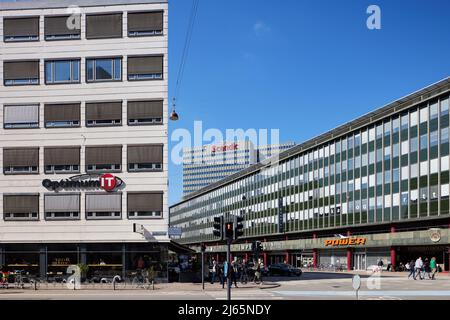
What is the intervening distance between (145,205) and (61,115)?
29.1 feet

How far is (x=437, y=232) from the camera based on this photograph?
5103 centimetres

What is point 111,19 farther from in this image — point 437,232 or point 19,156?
point 437,232

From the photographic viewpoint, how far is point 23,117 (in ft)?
132

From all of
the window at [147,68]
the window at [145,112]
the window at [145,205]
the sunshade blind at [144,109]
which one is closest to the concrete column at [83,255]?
the window at [145,205]

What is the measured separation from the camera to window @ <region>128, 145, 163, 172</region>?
3897 cm

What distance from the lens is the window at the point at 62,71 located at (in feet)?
132

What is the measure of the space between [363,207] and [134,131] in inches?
1358

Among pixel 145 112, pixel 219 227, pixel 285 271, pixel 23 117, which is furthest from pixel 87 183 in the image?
pixel 285 271

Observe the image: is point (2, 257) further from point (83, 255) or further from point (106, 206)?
point (106, 206)

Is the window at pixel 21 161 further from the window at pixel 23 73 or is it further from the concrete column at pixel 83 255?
the concrete column at pixel 83 255

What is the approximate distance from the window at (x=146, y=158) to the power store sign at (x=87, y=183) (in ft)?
4.63

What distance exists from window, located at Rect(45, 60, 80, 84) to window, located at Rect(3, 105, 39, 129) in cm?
232

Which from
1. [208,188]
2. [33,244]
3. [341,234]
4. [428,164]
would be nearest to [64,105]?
[33,244]

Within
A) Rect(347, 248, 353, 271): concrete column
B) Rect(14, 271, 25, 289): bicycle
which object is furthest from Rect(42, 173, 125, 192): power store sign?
Rect(347, 248, 353, 271): concrete column
